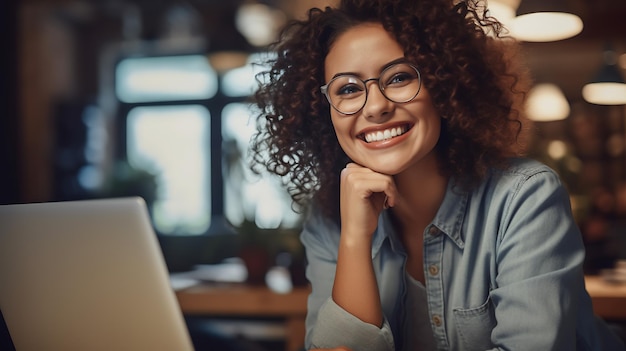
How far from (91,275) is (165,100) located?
6.47 m

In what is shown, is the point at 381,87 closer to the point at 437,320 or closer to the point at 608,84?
the point at 437,320

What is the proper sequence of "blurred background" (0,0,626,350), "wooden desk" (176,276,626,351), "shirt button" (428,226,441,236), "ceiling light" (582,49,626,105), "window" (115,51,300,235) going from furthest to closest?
"window" (115,51,300,235) → "blurred background" (0,0,626,350) → "ceiling light" (582,49,626,105) → "wooden desk" (176,276,626,351) → "shirt button" (428,226,441,236)

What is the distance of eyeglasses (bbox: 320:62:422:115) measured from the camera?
1.14m

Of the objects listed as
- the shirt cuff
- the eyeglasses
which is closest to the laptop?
the shirt cuff

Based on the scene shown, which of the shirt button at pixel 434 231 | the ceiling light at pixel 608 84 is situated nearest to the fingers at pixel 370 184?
the shirt button at pixel 434 231

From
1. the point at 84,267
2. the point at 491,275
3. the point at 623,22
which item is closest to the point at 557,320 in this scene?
the point at 491,275

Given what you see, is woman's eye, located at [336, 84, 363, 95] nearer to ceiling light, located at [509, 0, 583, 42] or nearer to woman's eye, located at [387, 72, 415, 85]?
woman's eye, located at [387, 72, 415, 85]

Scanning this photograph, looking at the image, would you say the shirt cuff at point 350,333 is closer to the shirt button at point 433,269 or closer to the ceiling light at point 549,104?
the shirt button at point 433,269

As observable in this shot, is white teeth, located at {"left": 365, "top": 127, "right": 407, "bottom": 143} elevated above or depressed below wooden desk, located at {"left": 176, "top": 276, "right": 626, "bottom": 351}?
above

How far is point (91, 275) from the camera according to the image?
95 cm

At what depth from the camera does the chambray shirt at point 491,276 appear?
104cm

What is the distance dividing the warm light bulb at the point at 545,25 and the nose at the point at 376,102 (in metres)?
1.23

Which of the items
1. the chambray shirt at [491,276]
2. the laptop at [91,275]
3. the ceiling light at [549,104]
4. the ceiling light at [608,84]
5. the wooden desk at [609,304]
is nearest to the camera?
the laptop at [91,275]

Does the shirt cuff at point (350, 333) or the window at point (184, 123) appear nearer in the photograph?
the shirt cuff at point (350, 333)
